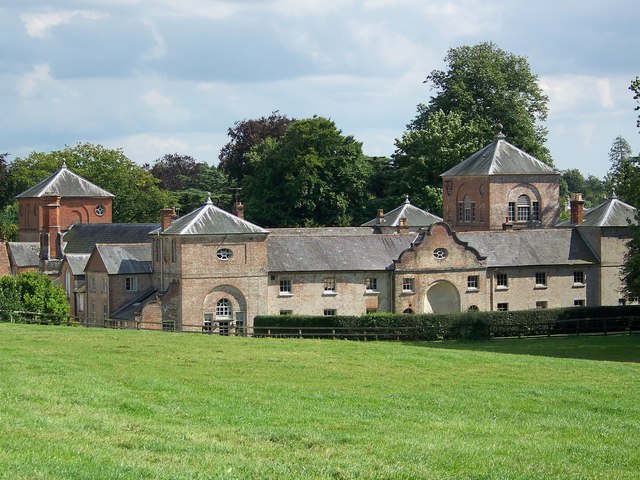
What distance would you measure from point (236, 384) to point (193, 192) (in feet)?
291

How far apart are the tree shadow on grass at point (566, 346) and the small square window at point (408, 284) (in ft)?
25.2

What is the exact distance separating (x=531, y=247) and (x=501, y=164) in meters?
10.6

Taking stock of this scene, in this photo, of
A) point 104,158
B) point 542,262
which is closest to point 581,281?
point 542,262

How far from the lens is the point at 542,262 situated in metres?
64.5

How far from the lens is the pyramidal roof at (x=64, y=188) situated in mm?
85562

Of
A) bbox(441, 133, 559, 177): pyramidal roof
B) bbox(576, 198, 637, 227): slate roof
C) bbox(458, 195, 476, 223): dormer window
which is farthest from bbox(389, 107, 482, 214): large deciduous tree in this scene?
bbox(576, 198, 637, 227): slate roof

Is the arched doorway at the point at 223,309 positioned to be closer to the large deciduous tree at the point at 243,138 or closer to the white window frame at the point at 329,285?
the white window frame at the point at 329,285

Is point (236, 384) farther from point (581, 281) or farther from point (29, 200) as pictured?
point (29, 200)

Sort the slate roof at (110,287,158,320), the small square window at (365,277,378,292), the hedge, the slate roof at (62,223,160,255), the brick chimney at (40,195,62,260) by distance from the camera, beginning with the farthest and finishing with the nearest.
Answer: the brick chimney at (40,195,62,260) < the slate roof at (62,223,160,255) < the small square window at (365,277,378,292) < the slate roof at (110,287,158,320) < the hedge

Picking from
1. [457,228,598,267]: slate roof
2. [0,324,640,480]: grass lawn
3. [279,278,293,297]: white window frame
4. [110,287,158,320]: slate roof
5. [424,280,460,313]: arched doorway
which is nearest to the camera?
[0,324,640,480]: grass lawn

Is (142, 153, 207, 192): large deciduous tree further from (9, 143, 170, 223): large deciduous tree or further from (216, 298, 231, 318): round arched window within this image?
(216, 298, 231, 318): round arched window

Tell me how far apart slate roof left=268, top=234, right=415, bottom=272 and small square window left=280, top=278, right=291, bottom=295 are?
64 cm

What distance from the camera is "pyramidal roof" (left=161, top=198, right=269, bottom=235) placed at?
57.8m

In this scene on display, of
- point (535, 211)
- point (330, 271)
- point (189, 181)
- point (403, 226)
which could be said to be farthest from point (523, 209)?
point (189, 181)
